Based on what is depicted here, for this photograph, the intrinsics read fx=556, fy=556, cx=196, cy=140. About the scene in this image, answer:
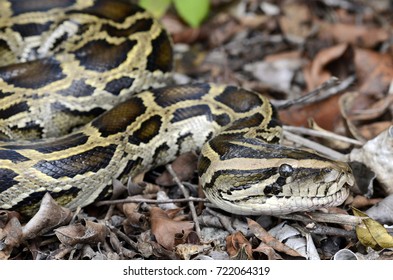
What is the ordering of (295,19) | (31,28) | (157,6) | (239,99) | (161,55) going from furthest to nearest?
(295,19)
(157,6)
(31,28)
(161,55)
(239,99)

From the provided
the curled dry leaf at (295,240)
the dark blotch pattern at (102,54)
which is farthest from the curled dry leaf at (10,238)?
the curled dry leaf at (295,240)

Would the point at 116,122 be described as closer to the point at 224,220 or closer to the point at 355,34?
the point at 224,220

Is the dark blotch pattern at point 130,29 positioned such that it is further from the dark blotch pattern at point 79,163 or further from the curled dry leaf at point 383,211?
the curled dry leaf at point 383,211

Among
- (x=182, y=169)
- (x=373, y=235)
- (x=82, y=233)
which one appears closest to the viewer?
(x=373, y=235)

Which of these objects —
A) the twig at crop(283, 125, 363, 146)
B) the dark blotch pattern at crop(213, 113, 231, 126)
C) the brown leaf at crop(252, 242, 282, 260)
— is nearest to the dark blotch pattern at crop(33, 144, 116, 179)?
the dark blotch pattern at crop(213, 113, 231, 126)

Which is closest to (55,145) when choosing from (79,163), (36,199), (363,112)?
(79,163)

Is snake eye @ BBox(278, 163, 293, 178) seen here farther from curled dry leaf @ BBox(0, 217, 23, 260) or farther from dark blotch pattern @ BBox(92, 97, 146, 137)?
curled dry leaf @ BBox(0, 217, 23, 260)
